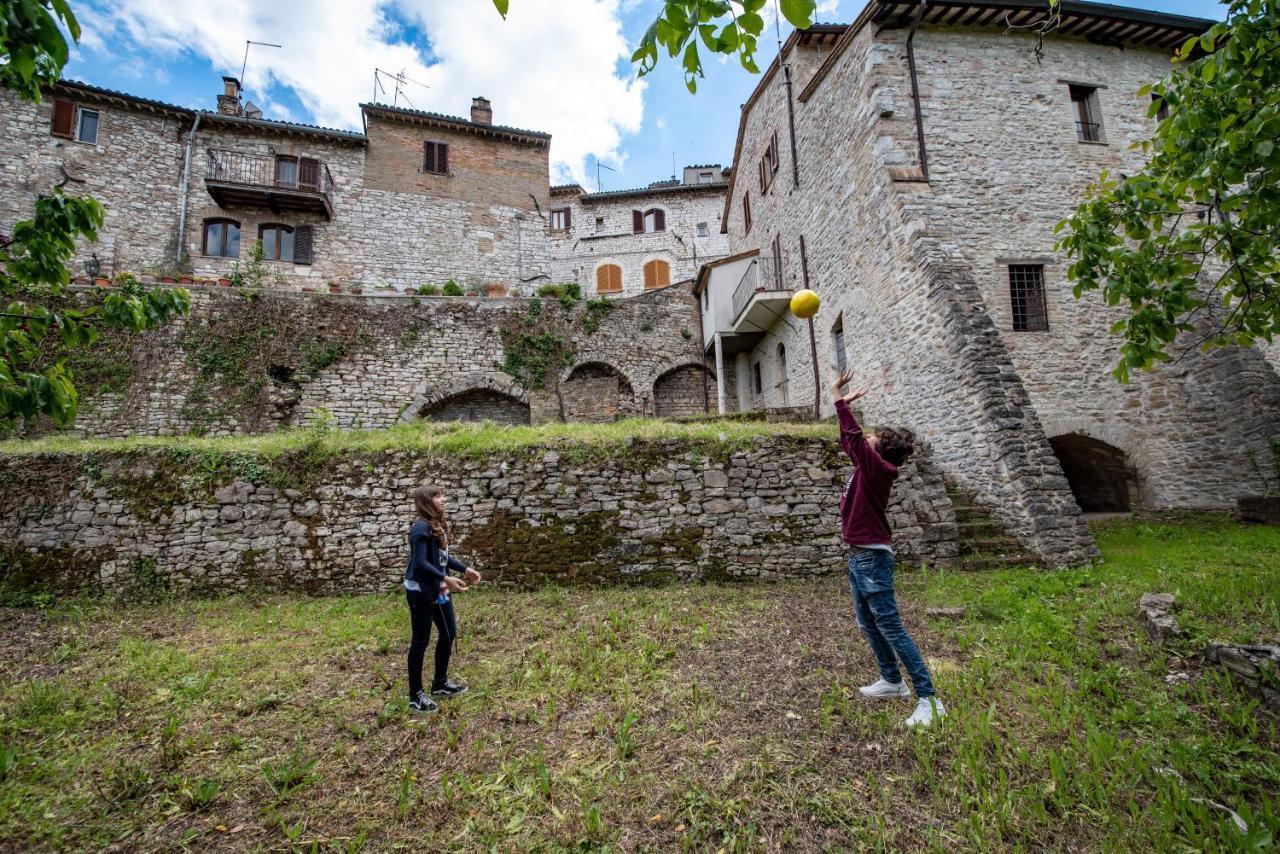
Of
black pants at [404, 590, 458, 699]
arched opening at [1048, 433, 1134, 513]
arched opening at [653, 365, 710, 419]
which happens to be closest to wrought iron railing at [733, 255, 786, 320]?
arched opening at [653, 365, 710, 419]

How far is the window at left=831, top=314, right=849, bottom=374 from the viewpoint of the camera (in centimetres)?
1205

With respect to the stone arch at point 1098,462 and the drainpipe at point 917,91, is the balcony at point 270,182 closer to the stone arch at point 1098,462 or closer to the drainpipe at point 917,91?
the drainpipe at point 917,91

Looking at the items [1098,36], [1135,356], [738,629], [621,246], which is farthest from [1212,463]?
[621,246]

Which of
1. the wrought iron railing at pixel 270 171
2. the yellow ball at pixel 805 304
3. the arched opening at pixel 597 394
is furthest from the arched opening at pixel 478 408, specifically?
the yellow ball at pixel 805 304

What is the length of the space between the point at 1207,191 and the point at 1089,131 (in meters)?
9.68

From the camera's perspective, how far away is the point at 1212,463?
977 cm

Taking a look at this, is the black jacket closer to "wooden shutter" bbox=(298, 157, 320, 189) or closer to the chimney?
"wooden shutter" bbox=(298, 157, 320, 189)

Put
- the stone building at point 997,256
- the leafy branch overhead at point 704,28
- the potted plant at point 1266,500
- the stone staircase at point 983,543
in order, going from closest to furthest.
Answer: the leafy branch overhead at point 704,28, the stone staircase at point 983,543, the potted plant at point 1266,500, the stone building at point 997,256

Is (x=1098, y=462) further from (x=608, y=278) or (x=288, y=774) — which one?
(x=608, y=278)

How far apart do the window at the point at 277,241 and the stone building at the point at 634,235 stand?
11.4 m

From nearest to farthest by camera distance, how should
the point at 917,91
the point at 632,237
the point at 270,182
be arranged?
the point at 917,91 < the point at 270,182 < the point at 632,237

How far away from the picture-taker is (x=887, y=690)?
3.71 m

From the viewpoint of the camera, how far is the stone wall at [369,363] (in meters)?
12.5

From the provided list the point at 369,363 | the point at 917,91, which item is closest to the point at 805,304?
the point at 917,91
